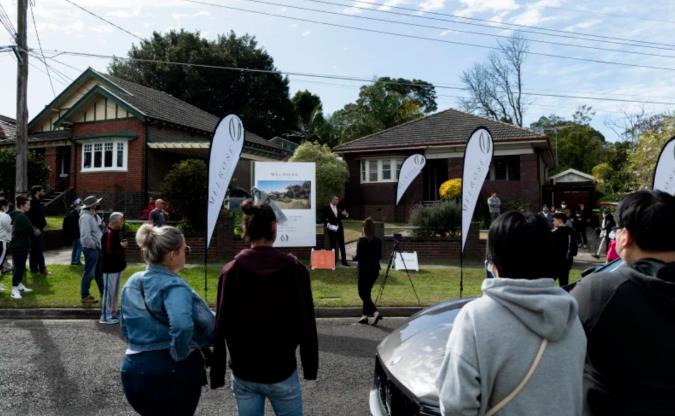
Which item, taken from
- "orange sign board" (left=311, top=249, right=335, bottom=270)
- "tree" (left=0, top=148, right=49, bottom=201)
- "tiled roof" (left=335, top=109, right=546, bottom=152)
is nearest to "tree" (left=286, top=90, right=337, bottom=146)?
"tiled roof" (left=335, top=109, right=546, bottom=152)

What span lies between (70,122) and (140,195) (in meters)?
6.15

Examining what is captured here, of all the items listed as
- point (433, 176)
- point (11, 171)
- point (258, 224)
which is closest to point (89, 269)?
point (258, 224)

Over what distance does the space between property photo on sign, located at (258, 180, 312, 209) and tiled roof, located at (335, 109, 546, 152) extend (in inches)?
515

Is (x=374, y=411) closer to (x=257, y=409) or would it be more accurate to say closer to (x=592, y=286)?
(x=257, y=409)

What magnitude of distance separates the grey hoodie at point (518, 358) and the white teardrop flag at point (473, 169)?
7.27 m

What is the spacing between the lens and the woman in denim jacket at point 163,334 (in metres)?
2.55

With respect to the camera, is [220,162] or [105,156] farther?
[105,156]

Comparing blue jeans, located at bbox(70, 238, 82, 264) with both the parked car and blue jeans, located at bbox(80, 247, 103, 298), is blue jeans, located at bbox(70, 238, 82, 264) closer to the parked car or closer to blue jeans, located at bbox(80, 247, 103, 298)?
blue jeans, located at bbox(80, 247, 103, 298)

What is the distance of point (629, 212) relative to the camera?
192cm

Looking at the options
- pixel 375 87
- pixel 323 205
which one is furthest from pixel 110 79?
pixel 375 87

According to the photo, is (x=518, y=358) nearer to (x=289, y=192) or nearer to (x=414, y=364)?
(x=414, y=364)

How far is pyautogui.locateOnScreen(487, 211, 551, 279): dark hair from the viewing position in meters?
1.69

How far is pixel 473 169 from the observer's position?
8.87 m

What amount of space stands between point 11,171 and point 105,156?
4240 millimetres
